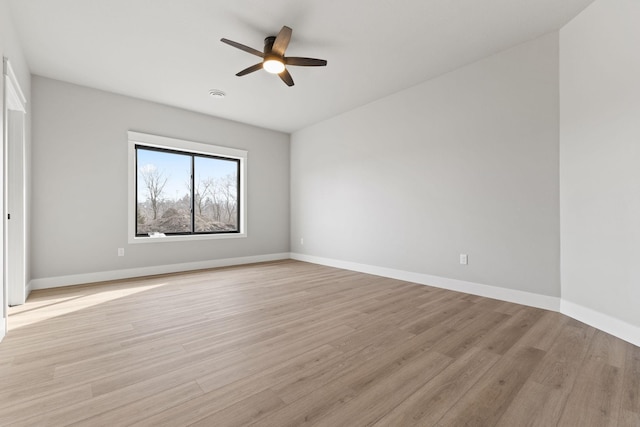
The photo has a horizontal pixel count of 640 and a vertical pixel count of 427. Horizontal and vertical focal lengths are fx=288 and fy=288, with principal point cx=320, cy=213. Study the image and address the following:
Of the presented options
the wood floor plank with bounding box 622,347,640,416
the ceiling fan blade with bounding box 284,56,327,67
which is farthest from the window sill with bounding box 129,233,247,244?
the wood floor plank with bounding box 622,347,640,416

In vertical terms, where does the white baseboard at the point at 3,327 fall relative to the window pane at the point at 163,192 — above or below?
below

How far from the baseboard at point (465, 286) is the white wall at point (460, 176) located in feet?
0.21

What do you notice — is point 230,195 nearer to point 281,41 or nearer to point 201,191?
point 201,191

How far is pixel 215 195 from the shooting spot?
5.47 m

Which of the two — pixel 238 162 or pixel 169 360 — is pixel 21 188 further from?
pixel 238 162

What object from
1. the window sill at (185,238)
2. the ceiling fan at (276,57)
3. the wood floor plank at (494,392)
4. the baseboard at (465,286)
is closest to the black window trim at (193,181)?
the window sill at (185,238)

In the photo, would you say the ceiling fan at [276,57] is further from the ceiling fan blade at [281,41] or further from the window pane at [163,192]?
the window pane at [163,192]

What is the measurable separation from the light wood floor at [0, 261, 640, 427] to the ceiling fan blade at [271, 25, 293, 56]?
2.52 meters

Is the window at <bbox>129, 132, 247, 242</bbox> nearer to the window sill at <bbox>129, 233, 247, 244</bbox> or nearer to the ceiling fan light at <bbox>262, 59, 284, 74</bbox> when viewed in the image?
the window sill at <bbox>129, 233, 247, 244</bbox>

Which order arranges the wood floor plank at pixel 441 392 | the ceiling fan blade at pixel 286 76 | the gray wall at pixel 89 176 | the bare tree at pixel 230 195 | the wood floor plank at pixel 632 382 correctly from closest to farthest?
1. the wood floor plank at pixel 441 392
2. the wood floor plank at pixel 632 382
3. the ceiling fan blade at pixel 286 76
4. the gray wall at pixel 89 176
5. the bare tree at pixel 230 195

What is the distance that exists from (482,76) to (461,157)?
0.94 meters

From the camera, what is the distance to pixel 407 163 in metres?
4.14

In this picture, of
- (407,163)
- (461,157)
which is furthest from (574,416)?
(407,163)

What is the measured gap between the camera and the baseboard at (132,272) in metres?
3.73
